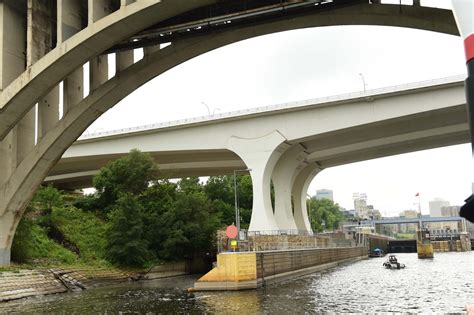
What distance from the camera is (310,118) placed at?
156ft

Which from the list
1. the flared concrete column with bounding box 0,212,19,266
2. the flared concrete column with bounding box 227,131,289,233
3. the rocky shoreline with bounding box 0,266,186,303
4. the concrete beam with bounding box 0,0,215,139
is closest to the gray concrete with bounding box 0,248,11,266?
the flared concrete column with bounding box 0,212,19,266

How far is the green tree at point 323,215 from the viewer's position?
117812mm

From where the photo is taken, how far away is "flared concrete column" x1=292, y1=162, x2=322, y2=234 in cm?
6631

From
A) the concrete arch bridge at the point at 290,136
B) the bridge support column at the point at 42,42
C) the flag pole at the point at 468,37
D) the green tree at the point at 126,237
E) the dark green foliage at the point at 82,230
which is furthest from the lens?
the concrete arch bridge at the point at 290,136

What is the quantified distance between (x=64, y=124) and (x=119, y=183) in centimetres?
2367

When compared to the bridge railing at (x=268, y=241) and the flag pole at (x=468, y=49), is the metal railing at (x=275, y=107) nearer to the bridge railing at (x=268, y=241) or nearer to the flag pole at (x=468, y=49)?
the bridge railing at (x=268, y=241)

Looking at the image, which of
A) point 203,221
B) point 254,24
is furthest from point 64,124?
point 203,221

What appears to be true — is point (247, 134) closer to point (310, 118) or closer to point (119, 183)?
point (310, 118)

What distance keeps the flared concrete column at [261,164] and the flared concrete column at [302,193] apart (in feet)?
58.0

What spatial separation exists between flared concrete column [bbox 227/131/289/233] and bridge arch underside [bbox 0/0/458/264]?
24.5 meters

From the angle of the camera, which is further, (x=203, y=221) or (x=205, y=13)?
(x=203, y=221)

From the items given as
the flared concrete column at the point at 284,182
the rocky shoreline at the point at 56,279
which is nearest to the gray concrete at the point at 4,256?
the rocky shoreline at the point at 56,279

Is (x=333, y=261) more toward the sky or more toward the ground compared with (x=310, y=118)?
more toward the ground

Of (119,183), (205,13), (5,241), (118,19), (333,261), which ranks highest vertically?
(205,13)
